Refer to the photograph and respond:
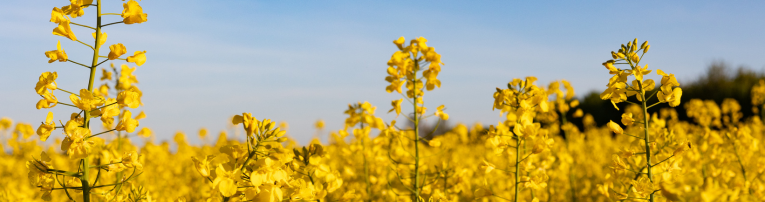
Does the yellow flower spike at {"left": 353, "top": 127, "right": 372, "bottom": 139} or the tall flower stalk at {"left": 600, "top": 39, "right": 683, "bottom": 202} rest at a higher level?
the tall flower stalk at {"left": 600, "top": 39, "right": 683, "bottom": 202}

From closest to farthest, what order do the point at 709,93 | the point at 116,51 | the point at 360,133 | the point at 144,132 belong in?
the point at 116,51 < the point at 144,132 < the point at 360,133 < the point at 709,93

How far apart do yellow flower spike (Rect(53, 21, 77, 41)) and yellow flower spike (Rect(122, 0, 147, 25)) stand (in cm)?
20

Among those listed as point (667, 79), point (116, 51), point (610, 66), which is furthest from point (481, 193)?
point (116, 51)

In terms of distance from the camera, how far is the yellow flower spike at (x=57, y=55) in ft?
6.37

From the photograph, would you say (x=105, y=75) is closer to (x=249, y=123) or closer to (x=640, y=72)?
(x=249, y=123)

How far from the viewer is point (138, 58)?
1998mm

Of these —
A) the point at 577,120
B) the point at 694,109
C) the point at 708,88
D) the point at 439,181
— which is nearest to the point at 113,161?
the point at 439,181

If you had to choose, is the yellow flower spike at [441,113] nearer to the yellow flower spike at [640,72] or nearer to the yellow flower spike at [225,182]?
the yellow flower spike at [640,72]

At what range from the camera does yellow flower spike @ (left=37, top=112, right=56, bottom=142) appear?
1.90m

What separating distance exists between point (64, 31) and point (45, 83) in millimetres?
211

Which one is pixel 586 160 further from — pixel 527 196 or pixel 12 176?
pixel 12 176

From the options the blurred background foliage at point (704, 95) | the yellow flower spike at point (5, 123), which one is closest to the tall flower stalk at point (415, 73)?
the yellow flower spike at point (5, 123)

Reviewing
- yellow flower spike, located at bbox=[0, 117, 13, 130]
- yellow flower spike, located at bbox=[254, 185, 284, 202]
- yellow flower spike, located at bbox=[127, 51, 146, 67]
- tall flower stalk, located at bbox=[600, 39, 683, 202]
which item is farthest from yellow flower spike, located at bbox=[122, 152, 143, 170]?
yellow flower spike, located at bbox=[0, 117, 13, 130]

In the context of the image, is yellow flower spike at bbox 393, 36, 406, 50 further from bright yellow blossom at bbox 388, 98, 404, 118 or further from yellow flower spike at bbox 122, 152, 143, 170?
yellow flower spike at bbox 122, 152, 143, 170
